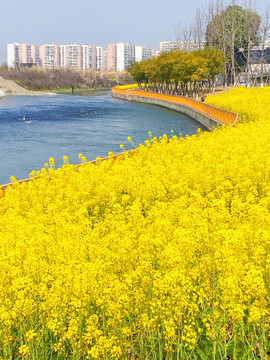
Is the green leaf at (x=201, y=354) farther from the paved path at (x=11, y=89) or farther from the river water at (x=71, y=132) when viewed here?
the paved path at (x=11, y=89)

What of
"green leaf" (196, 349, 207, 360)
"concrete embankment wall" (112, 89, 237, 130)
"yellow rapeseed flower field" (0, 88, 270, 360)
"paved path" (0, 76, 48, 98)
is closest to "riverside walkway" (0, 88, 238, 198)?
"concrete embankment wall" (112, 89, 237, 130)

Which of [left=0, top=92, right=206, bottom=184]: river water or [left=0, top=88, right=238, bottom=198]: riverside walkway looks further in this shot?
[left=0, top=88, right=238, bottom=198]: riverside walkway

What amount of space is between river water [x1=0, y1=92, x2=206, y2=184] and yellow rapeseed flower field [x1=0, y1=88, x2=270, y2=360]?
16.2 meters

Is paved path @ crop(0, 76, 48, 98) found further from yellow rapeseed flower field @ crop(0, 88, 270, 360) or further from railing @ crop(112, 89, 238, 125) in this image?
yellow rapeseed flower field @ crop(0, 88, 270, 360)

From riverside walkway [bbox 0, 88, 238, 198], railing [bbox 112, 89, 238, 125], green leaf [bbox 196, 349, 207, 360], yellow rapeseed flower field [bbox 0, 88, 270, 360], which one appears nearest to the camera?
yellow rapeseed flower field [bbox 0, 88, 270, 360]

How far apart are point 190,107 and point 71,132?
1540 centimetres

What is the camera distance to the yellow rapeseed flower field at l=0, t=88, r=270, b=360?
5.84 metres

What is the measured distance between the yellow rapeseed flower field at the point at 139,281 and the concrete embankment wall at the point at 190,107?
20.7m

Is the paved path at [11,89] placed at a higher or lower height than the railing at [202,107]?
higher

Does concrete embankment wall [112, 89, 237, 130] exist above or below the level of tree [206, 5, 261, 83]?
below

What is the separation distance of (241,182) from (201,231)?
5.35 metres

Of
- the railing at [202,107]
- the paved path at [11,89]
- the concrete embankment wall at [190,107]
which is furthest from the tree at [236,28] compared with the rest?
the paved path at [11,89]

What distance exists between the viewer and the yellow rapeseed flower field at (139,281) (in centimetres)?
584

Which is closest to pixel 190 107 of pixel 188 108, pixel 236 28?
pixel 188 108
